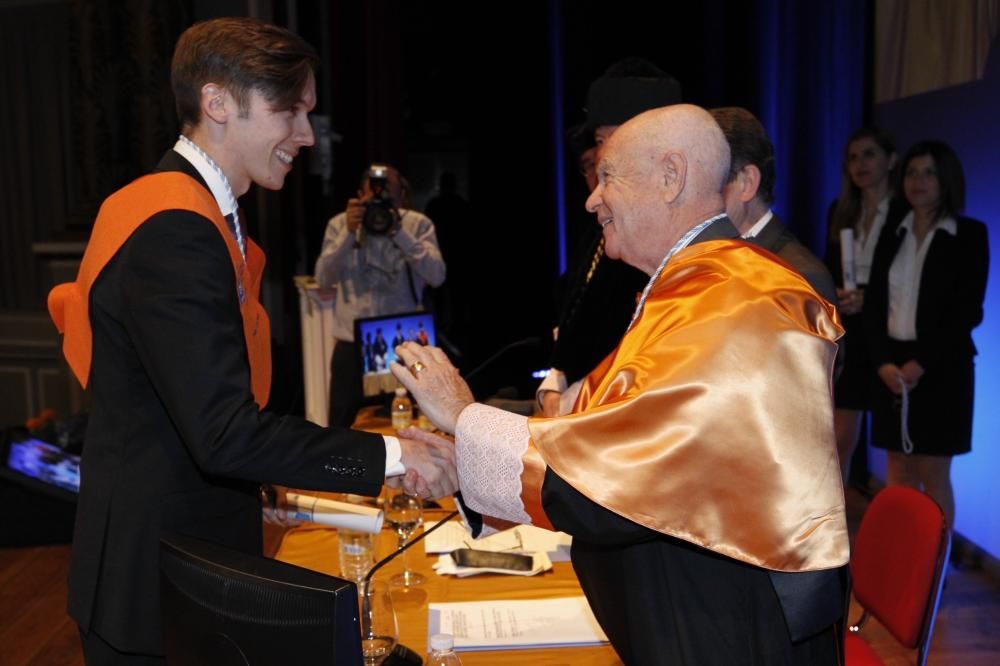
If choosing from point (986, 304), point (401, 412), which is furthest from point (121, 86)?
point (986, 304)

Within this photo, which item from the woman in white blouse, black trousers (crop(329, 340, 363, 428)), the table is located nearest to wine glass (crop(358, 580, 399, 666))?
the table

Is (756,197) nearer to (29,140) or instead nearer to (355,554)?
(355,554)

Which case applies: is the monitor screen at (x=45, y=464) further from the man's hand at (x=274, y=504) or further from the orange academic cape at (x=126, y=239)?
the orange academic cape at (x=126, y=239)

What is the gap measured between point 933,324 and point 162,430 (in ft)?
10.5

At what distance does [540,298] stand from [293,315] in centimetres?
193

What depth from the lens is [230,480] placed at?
1.53 metres

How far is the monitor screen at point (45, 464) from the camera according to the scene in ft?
14.7

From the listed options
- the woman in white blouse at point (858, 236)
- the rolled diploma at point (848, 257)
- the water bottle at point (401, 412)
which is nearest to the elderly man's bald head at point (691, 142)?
the water bottle at point (401, 412)

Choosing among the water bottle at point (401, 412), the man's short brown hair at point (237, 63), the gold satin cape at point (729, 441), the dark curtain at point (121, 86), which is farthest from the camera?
the dark curtain at point (121, 86)

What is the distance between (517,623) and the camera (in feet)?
5.64

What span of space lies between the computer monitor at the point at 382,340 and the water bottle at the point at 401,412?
217 millimetres

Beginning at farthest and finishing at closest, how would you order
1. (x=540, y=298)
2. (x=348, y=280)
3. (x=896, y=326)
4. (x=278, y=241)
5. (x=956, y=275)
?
1. (x=540, y=298)
2. (x=278, y=241)
3. (x=348, y=280)
4. (x=896, y=326)
5. (x=956, y=275)

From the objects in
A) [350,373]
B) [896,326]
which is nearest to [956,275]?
[896,326]

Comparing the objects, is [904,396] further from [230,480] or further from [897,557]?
[230,480]
